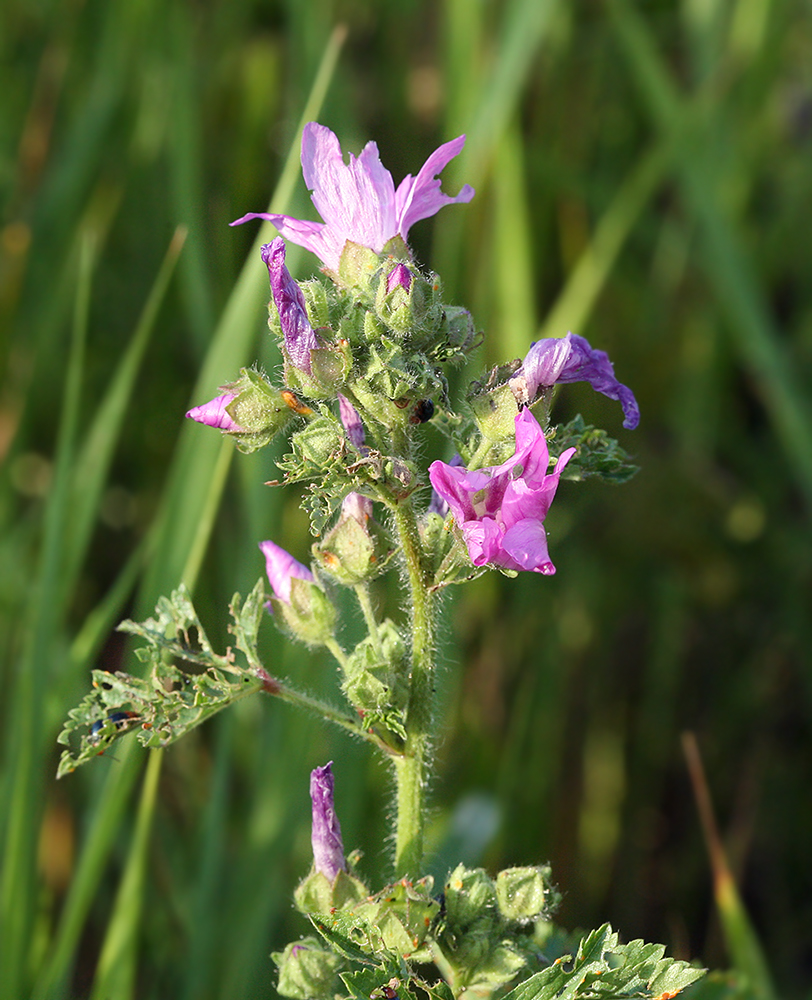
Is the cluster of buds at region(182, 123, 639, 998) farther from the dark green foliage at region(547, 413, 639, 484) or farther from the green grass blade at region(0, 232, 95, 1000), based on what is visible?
the green grass blade at region(0, 232, 95, 1000)

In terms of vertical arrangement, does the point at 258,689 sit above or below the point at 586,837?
above

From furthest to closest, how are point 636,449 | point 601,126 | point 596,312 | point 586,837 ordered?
point 601,126
point 596,312
point 636,449
point 586,837

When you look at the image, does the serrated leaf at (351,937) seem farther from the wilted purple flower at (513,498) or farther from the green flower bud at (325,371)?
the green flower bud at (325,371)

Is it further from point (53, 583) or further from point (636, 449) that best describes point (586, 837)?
point (53, 583)

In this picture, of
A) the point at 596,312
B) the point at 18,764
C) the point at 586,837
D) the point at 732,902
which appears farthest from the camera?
the point at 596,312

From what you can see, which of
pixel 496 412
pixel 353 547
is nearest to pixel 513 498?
pixel 496 412

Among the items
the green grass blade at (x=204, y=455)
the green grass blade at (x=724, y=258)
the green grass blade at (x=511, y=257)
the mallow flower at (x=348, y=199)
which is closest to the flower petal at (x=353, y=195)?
the mallow flower at (x=348, y=199)

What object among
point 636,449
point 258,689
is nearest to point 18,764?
point 258,689

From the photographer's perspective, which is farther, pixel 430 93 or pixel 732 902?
pixel 430 93
